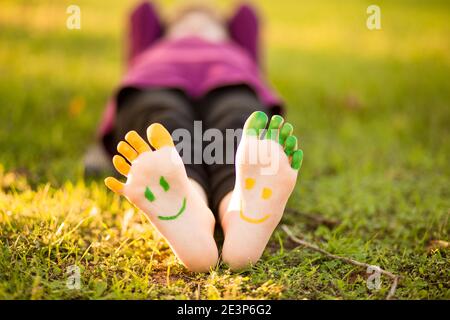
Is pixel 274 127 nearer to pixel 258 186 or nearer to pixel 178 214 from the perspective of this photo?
pixel 258 186

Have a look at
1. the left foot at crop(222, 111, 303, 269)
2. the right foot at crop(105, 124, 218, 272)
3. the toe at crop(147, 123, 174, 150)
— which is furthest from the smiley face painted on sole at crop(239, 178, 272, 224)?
the toe at crop(147, 123, 174, 150)

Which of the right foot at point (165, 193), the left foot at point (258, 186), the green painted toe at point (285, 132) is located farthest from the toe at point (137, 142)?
the green painted toe at point (285, 132)

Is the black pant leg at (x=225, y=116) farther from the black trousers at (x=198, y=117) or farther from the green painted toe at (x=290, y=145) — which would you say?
the green painted toe at (x=290, y=145)

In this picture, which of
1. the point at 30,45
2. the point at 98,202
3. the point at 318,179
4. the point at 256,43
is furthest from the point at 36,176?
the point at 30,45

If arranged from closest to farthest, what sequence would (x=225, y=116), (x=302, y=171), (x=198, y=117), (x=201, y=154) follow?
(x=201, y=154)
(x=225, y=116)
(x=198, y=117)
(x=302, y=171)

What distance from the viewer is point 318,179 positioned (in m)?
2.04

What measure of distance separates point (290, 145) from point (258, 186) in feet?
0.45

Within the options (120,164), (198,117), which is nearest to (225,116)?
(198,117)

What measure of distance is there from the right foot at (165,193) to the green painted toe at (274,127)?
25 centimetres

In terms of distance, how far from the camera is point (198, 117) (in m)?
1.92

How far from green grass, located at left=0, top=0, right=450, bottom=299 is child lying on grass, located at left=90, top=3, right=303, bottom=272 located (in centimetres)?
12

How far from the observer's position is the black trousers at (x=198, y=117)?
147 cm

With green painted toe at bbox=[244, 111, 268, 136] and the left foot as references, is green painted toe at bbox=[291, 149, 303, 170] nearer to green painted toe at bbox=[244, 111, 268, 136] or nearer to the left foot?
the left foot
